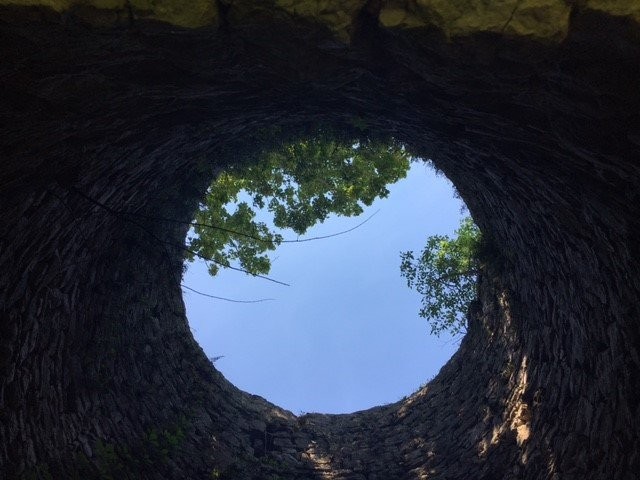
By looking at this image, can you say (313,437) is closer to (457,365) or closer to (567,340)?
(457,365)

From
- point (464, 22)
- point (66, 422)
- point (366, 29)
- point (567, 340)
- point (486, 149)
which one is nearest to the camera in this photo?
point (464, 22)

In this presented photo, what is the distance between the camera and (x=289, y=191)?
26.5 ft

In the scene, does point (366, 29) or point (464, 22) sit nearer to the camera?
point (464, 22)

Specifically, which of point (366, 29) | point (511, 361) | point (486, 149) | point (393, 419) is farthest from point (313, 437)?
point (366, 29)

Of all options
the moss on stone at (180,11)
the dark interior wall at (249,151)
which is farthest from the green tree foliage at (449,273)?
the moss on stone at (180,11)

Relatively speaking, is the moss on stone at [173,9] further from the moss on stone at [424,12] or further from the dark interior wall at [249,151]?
the dark interior wall at [249,151]

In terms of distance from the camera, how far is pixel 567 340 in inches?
207

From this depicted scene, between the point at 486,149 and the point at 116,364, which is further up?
the point at 486,149

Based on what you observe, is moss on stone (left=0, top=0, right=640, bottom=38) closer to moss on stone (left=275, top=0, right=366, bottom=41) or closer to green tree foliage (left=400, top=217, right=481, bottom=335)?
moss on stone (left=275, top=0, right=366, bottom=41)

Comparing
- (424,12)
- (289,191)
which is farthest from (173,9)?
(289,191)

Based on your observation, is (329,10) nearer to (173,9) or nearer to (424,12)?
(424,12)

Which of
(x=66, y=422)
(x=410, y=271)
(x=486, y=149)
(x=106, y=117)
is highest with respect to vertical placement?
A: (x=410, y=271)

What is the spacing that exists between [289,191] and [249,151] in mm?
1944

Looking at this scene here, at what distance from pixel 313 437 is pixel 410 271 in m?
3.41
